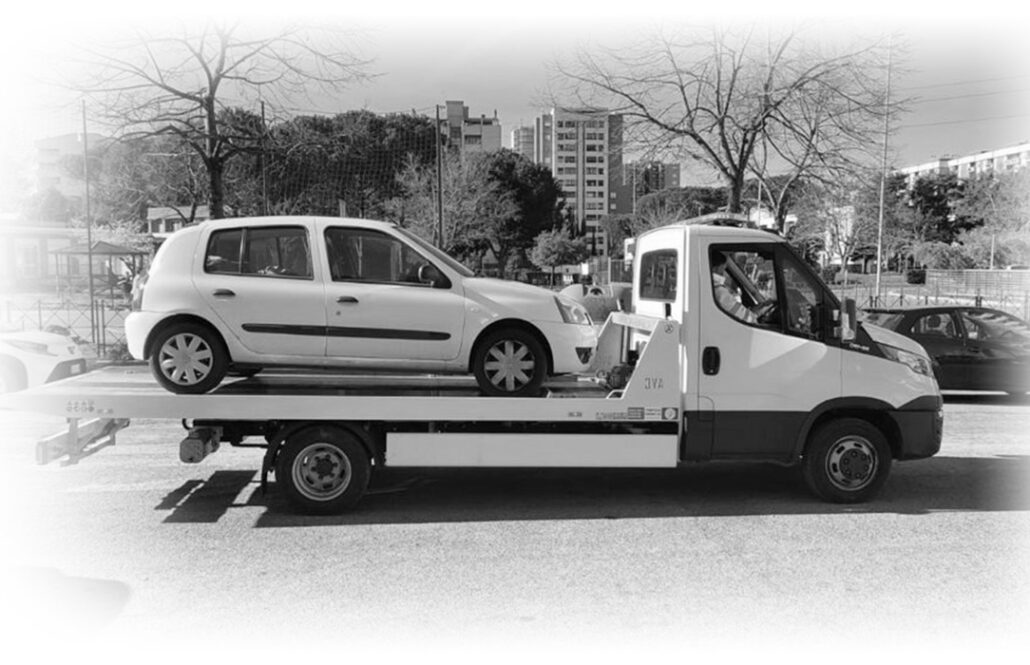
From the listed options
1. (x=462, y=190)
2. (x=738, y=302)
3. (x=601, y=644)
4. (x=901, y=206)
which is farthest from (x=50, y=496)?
(x=901, y=206)

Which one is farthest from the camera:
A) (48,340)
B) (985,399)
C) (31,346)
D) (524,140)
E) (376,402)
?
(524,140)

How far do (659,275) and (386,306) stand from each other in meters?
2.39

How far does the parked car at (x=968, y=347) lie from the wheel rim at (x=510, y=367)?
8.42 m

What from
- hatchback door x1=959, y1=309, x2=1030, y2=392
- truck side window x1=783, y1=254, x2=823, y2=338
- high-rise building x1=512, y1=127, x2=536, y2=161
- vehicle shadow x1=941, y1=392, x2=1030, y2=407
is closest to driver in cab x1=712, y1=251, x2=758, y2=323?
truck side window x1=783, y1=254, x2=823, y2=338

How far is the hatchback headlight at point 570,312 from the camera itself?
7.40 m

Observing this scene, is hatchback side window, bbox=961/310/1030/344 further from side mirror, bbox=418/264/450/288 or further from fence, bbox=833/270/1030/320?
fence, bbox=833/270/1030/320

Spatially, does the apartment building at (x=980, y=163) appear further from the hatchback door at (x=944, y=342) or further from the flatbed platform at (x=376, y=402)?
the flatbed platform at (x=376, y=402)

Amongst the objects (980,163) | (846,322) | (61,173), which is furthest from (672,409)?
(980,163)

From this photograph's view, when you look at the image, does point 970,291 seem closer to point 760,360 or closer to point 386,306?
point 760,360

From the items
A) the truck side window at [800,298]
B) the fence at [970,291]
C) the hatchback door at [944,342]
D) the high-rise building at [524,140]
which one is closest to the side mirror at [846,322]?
the truck side window at [800,298]

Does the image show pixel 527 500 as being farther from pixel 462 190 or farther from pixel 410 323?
pixel 462 190

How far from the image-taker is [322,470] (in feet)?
22.9

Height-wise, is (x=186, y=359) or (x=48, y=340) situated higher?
(x=186, y=359)

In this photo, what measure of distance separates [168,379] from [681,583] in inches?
167
